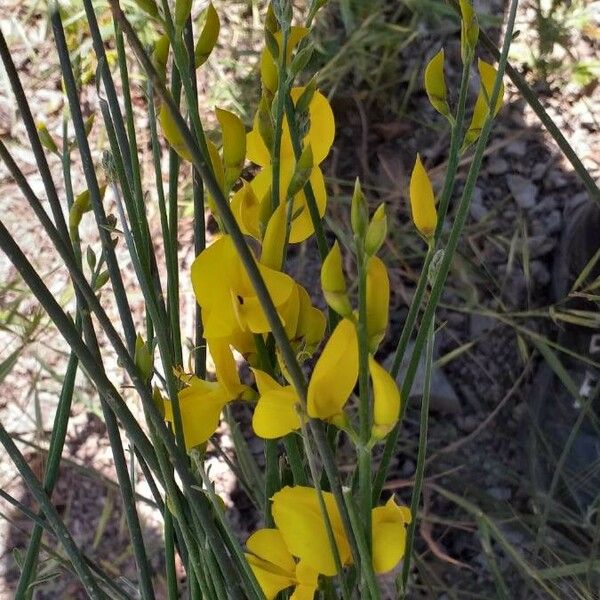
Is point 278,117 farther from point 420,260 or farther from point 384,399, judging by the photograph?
point 420,260

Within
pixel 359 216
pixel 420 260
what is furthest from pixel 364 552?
pixel 420 260

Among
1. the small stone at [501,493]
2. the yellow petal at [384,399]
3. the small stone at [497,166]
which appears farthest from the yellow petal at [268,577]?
the small stone at [497,166]

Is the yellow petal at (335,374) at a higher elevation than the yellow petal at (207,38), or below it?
below

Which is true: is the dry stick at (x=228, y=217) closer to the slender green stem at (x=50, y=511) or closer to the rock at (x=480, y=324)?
the slender green stem at (x=50, y=511)

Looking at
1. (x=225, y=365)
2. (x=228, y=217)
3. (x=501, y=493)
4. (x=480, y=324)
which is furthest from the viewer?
(x=480, y=324)

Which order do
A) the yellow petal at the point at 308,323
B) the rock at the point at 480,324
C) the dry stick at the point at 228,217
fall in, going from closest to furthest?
the dry stick at the point at 228,217, the yellow petal at the point at 308,323, the rock at the point at 480,324

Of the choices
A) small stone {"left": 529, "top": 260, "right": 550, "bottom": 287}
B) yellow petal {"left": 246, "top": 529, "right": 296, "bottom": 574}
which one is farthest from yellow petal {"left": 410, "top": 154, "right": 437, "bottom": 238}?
small stone {"left": 529, "top": 260, "right": 550, "bottom": 287}

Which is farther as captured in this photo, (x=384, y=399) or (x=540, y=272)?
(x=540, y=272)
